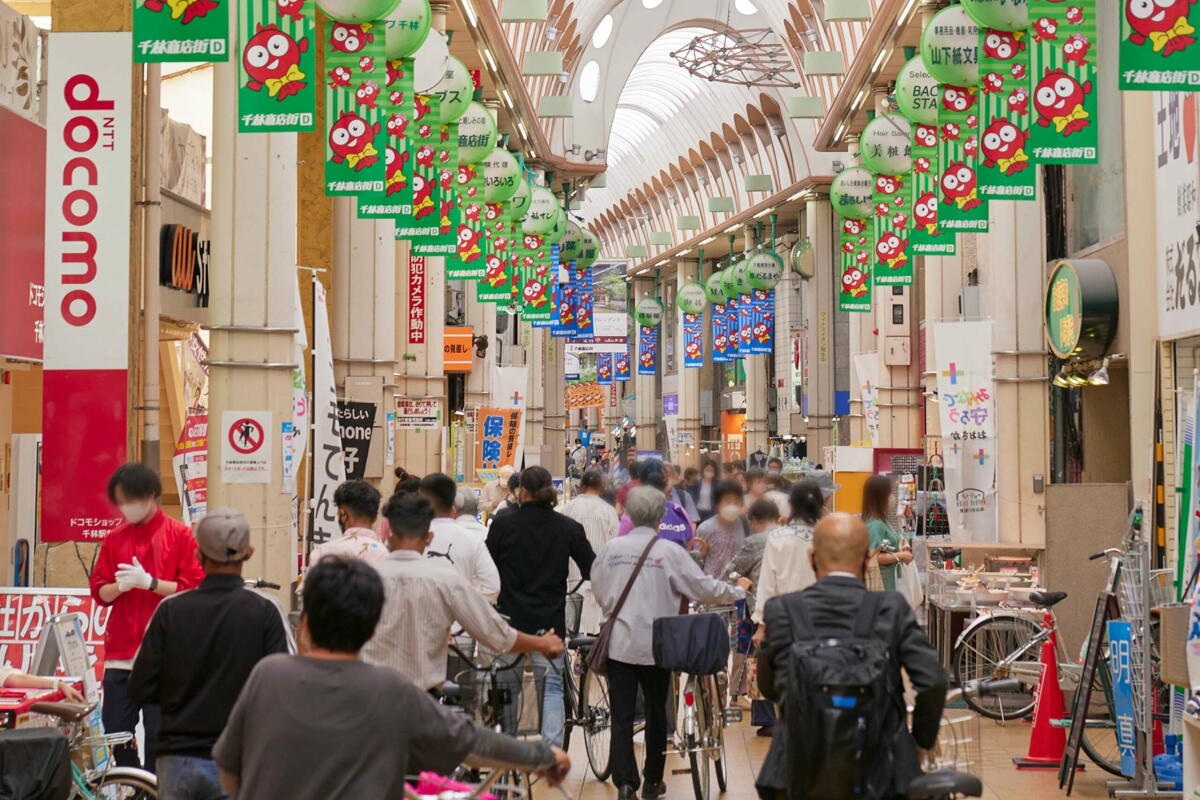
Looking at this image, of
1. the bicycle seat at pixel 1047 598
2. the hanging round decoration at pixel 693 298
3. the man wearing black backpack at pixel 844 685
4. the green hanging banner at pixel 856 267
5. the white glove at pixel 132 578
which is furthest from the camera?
the hanging round decoration at pixel 693 298

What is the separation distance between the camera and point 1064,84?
398 inches

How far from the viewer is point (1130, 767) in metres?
7.74

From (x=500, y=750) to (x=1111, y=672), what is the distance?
5302 millimetres

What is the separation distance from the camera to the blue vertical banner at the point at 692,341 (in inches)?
1734

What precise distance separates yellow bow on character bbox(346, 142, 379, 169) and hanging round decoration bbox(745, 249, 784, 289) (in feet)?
73.3

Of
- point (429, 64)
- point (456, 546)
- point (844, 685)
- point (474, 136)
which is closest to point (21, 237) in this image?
point (456, 546)

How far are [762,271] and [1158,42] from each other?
26242mm

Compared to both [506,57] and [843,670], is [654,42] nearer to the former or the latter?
[506,57]

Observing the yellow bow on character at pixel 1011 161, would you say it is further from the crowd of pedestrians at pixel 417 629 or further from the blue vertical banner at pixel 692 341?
the blue vertical banner at pixel 692 341

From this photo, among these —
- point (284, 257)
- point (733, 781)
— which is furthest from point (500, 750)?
point (284, 257)

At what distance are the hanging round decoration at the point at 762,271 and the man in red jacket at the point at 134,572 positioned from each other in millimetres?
27937

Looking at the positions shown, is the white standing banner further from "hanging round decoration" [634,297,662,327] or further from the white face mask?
"hanging round decoration" [634,297,662,327]

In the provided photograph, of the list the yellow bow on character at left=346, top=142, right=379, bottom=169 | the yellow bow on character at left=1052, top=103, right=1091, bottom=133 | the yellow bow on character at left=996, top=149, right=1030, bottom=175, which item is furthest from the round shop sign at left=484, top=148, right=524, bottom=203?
the yellow bow on character at left=1052, top=103, right=1091, bottom=133

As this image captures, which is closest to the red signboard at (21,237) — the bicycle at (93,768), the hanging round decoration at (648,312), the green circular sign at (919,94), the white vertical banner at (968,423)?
the bicycle at (93,768)
